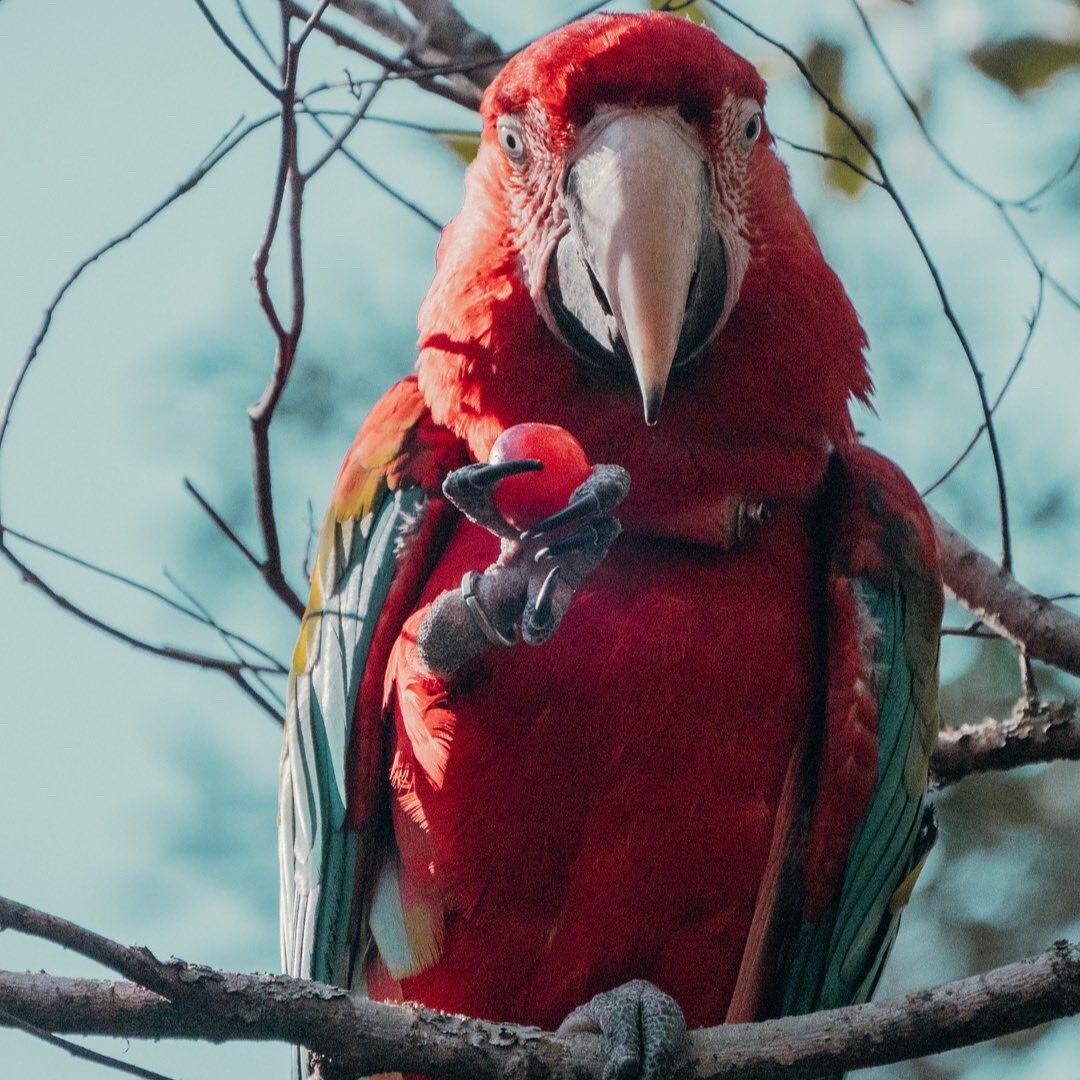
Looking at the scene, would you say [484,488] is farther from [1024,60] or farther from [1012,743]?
[1024,60]

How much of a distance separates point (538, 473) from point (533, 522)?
10 centimetres

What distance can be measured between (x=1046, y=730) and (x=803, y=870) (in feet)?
2.15

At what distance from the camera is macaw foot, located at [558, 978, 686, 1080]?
2.15 metres

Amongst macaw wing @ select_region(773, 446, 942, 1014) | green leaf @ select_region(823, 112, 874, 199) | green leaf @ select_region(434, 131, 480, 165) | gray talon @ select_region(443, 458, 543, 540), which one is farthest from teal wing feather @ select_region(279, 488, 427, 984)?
green leaf @ select_region(823, 112, 874, 199)

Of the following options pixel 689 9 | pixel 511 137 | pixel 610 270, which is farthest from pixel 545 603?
pixel 689 9

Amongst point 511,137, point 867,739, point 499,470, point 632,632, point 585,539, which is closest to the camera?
point 499,470

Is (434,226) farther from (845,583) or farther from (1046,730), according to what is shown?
(1046,730)

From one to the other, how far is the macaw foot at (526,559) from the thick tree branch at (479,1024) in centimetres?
64

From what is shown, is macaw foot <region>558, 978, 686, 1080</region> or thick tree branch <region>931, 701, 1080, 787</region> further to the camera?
thick tree branch <region>931, 701, 1080, 787</region>

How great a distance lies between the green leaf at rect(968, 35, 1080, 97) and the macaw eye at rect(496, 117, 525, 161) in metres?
1.39

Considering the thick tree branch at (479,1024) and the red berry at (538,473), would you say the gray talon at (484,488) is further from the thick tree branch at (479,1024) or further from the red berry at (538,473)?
the thick tree branch at (479,1024)

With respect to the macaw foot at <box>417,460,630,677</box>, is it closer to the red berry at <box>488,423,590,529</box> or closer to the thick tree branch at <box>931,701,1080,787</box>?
the red berry at <box>488,423,590,529</box>

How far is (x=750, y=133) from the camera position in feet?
9.58

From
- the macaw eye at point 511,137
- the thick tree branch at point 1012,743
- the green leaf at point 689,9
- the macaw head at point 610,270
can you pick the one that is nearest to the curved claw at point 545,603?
the macaw head at point 610,270
